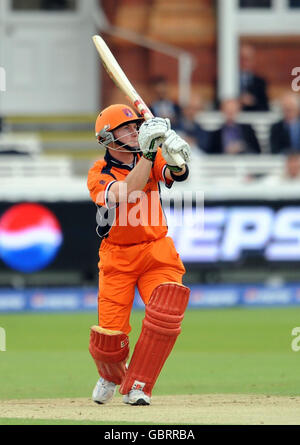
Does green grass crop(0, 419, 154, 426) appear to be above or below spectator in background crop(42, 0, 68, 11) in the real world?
below

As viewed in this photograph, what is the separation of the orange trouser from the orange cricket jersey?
70 millimetres

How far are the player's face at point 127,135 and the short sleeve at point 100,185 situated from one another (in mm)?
239

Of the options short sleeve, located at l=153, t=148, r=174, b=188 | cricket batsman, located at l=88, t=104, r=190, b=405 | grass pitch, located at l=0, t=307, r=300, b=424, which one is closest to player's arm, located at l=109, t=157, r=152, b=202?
cricket batsman, located at l=88, t=104, r=190, b=405

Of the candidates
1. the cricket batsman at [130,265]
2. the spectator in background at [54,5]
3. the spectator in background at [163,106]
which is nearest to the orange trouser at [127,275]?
the cricket batsman at [130,265]

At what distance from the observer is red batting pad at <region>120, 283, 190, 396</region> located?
7.70 m

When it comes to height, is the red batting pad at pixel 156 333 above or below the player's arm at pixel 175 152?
below

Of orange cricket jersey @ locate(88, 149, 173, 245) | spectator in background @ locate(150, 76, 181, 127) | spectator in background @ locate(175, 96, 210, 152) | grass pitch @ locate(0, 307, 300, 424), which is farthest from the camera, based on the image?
spectator in background @ locate(150, 76, 181, 127)

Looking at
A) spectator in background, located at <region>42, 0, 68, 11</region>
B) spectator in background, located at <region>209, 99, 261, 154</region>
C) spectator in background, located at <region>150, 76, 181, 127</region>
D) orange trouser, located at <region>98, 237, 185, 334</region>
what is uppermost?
spectator in background, located at <region>42, 0, 68, 11</region>

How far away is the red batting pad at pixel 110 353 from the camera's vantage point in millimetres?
7859

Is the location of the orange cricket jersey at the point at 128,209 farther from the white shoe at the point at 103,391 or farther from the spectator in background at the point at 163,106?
the spectator in background at the point at 163,106

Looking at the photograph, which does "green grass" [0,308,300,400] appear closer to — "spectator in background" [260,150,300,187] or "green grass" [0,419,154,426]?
"green grass" [0,419,154,426]

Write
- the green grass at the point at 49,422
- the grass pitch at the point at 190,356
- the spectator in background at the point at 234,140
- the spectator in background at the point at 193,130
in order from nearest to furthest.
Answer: the green grass at the point at 49,422 < the grass pitch at the point at 190,356 < the spectator in background at the point at 234,140 < the spectator in background at the point at 193,130
